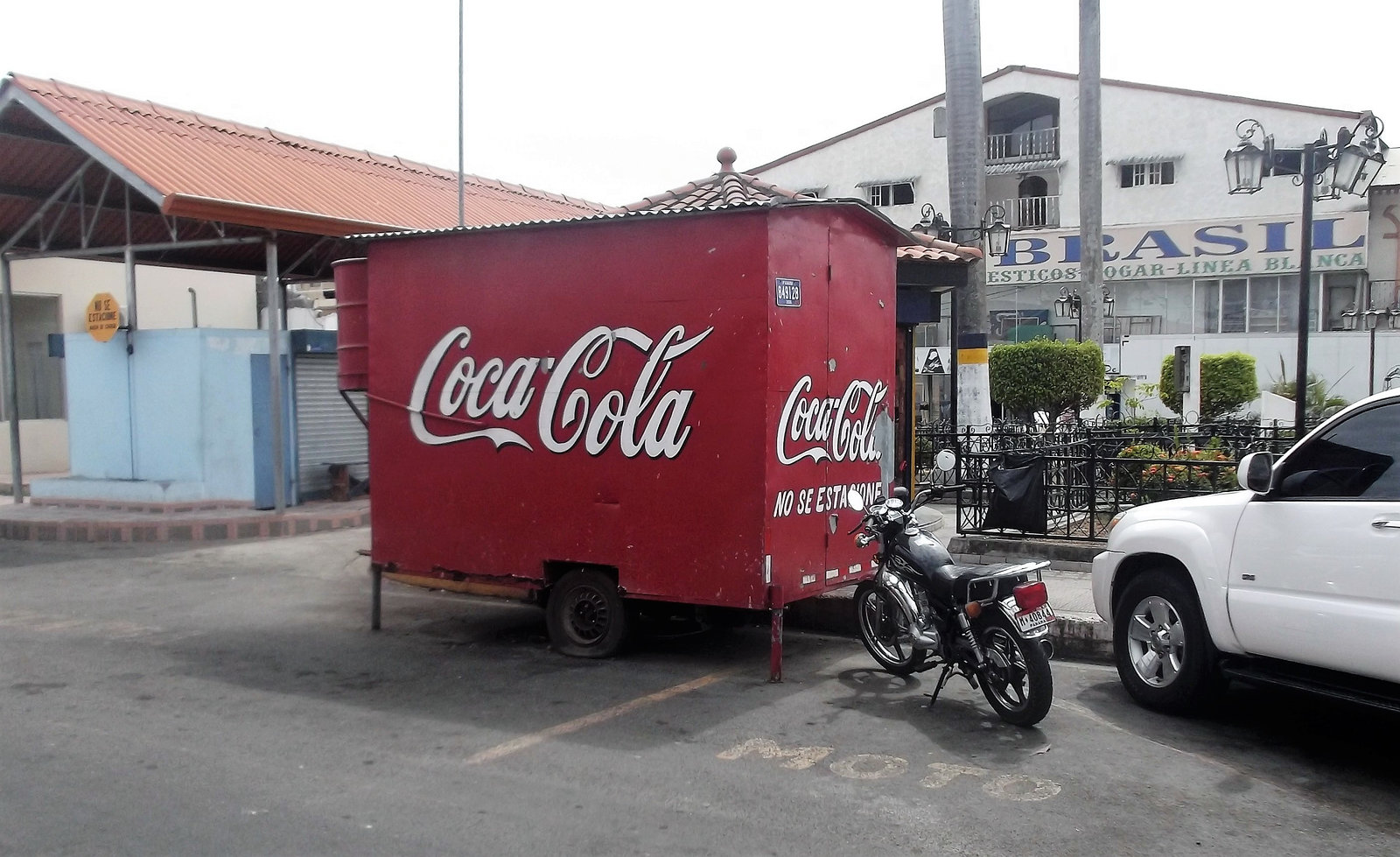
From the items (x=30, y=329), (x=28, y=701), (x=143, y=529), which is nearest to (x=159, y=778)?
(x=28, y=701)

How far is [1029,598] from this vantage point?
6.28 meters

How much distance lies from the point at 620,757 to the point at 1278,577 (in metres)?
3.58

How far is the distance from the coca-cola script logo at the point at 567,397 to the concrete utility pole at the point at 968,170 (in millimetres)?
9103

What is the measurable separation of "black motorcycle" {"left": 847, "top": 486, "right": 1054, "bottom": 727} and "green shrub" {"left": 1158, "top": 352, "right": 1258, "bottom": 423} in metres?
18.8

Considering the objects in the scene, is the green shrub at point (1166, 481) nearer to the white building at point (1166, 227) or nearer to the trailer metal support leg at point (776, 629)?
the trailer metal support leg at point (776, 629)

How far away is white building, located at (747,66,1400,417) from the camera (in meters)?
36.2

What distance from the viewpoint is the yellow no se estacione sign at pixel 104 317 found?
15695mm

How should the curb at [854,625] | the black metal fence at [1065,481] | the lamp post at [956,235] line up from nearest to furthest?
the curb at [854,625] → the black metal fence at [1065,481] → the lamp post at [956,235]

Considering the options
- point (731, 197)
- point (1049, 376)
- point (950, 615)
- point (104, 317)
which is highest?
point (731, 197)

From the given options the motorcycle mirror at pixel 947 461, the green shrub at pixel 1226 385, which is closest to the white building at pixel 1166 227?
the green shrub at pixel 1226 385

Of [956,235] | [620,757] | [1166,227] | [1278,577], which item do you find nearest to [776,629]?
[620,757]

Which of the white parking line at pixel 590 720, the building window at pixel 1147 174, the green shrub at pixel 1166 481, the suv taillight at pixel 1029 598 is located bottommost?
the white parking line at pixel 590 720

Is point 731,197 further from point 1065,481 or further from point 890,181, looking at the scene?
point 890,181

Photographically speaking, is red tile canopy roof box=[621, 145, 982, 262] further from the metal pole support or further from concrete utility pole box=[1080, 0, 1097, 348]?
concrete utility pole box=[1080, 0, 1097, 348]
